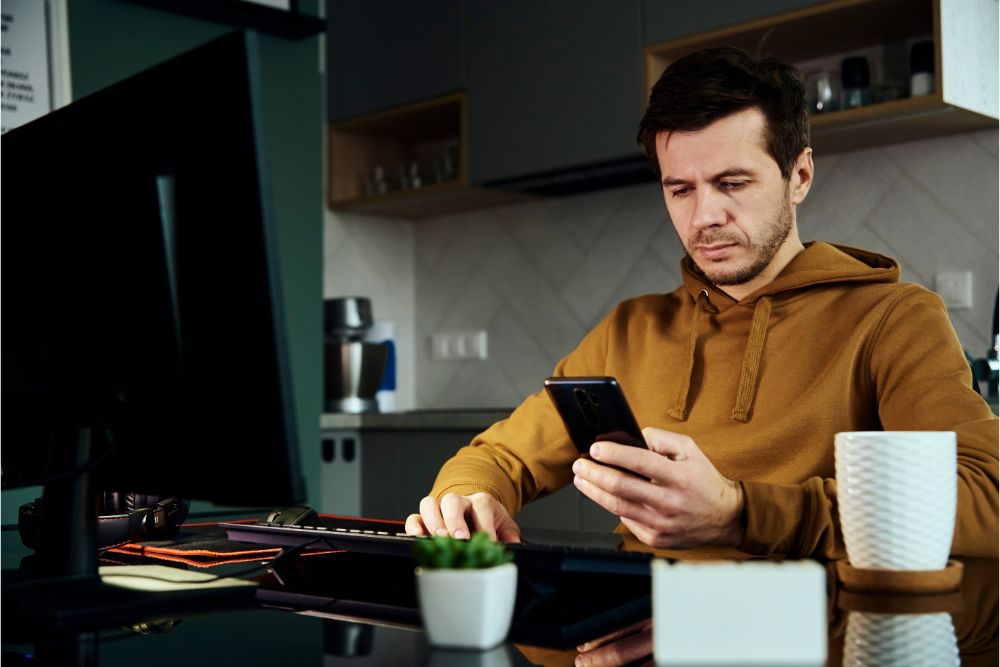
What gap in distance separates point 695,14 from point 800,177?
1.33 metres

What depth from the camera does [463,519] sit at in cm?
118

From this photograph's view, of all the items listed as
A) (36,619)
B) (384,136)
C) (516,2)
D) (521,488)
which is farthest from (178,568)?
(384,136)

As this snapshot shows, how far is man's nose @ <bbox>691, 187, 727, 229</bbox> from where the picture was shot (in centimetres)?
154

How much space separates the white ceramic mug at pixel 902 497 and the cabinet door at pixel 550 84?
2.11 metres

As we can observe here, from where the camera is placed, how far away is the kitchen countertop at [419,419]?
301cm

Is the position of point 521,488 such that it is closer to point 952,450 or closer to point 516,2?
point 952,450

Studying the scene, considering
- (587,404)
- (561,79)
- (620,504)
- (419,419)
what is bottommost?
(419,419)

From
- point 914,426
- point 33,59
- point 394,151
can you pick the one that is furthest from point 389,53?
point 914,426

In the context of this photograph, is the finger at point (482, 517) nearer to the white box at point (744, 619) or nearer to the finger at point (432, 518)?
the finger at point (432, 518)

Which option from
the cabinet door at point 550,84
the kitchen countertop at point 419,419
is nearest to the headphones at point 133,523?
the kitchen countertop at point 419,419

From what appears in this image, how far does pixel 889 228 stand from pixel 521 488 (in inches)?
64.3

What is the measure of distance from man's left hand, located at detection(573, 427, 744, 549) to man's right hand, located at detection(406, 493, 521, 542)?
14cm

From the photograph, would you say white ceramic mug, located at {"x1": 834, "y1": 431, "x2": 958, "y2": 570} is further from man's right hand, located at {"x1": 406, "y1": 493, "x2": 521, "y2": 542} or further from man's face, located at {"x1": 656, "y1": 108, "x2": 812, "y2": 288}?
man's face, located at {"x1": 656, "y1": 108, "x2": 812, "y2": 288}

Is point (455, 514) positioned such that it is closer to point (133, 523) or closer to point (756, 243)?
point (133, 523)
